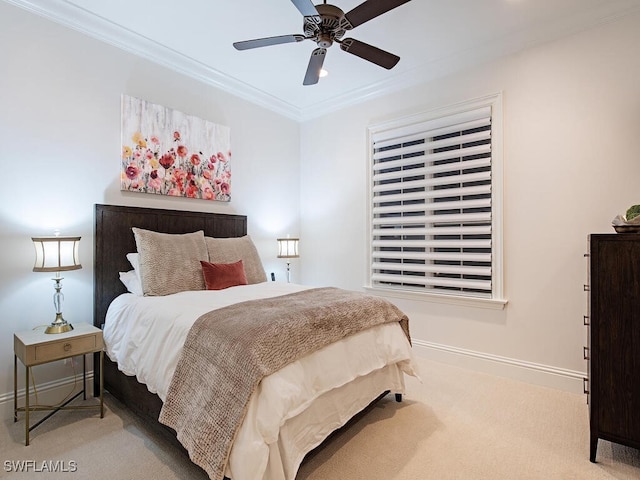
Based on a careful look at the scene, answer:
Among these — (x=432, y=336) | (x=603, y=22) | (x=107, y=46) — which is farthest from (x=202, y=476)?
(x=603, y=22)

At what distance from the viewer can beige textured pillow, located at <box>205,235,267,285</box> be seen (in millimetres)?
3222

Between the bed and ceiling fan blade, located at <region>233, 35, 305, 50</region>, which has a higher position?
ceiling fan blade, located at <region>233, 35, 305, 50</region>

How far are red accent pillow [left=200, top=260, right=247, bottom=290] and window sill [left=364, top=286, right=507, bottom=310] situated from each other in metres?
1.64

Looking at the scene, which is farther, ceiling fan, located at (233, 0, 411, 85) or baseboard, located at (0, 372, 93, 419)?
baseboard, located at (0, 372, 93, 419)

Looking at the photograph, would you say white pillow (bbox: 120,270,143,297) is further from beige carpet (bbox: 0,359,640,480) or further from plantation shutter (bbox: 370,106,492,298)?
plantation shutter (bbox: 370,106,492,298)

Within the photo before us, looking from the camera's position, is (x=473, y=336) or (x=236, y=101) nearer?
(x=473, y=336)

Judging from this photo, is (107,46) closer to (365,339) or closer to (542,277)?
(365,339)

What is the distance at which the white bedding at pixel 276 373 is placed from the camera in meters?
1.47

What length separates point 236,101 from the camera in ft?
13.3

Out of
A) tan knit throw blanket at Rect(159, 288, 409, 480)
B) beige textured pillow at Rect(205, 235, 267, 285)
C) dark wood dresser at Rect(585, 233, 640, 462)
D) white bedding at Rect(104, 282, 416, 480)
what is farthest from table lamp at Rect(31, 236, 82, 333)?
dark wood dresser at Rect(585, 233, 640, 462)

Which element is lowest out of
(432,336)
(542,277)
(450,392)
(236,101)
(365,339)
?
(450,392)

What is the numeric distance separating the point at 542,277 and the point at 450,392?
125 cm

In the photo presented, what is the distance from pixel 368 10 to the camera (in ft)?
6.44

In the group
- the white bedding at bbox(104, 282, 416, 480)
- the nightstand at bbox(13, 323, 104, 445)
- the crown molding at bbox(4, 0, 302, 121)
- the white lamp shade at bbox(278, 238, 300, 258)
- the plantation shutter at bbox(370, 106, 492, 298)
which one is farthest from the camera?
the white lamp shade at bbox(278, 238, 300, 258)
